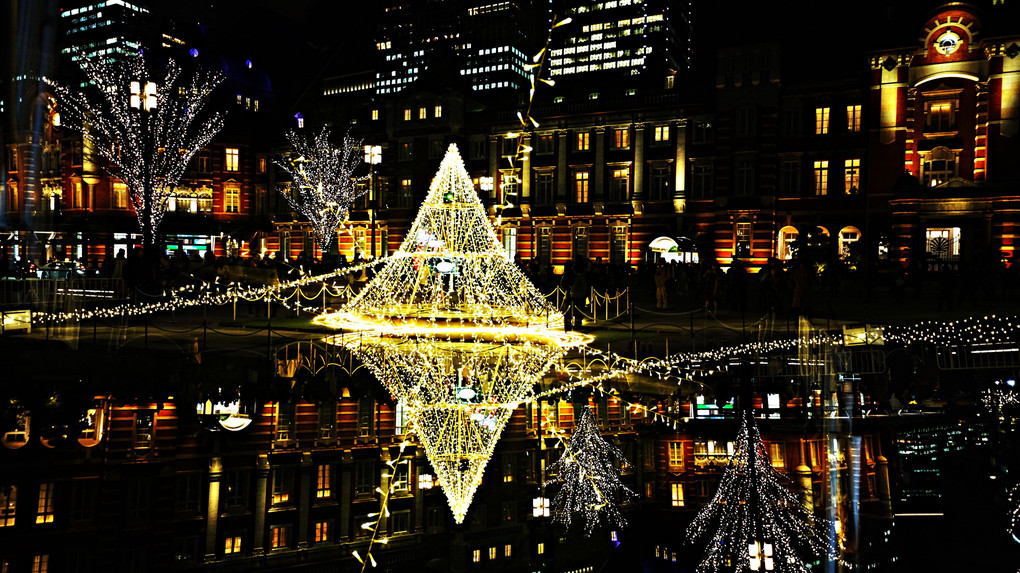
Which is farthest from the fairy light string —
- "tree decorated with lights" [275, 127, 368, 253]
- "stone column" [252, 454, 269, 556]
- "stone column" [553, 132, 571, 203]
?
"tree decorated with lights" [275, 127, 368, 253]

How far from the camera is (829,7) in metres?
42.8

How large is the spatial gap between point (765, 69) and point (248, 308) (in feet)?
88.4

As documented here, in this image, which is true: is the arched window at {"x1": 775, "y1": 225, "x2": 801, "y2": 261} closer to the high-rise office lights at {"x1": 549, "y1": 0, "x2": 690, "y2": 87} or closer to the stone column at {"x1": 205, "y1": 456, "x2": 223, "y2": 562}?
the stone column at {"x1": 205, "y1": 456, "x2": 223, "y2": 562}

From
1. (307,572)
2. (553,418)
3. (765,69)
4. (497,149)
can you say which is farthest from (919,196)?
(307,572)

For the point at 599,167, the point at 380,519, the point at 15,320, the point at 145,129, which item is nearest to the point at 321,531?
the point at 380,519

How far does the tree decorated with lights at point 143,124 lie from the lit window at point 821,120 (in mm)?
29837

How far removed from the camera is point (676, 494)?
11188mm

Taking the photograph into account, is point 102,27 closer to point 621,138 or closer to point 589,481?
point 621,138

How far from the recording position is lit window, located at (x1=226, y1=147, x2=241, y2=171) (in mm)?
56688

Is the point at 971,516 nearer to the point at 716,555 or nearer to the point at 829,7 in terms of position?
the point at 716,555

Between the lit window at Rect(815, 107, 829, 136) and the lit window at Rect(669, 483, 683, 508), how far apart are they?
32.0 meters

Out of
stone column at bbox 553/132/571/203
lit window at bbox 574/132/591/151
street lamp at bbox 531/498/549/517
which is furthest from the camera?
stone column at bbox 553/132/571/203

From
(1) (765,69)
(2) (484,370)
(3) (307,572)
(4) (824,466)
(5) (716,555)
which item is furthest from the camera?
(1) (765,69)

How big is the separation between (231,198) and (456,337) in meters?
40.6
